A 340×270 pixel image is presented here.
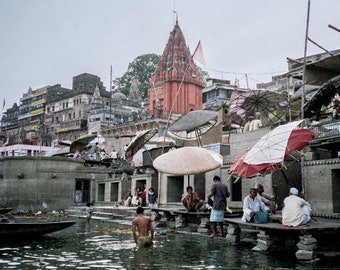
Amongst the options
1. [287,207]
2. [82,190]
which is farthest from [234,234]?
[82,190]

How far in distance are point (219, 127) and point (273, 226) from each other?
1407 cm

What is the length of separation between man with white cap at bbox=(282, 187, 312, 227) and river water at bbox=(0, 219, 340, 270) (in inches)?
31.7

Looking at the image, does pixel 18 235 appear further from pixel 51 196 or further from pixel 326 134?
pixel 51 196

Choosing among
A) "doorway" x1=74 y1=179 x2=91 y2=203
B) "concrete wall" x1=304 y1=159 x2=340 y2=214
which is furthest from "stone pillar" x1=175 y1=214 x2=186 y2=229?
"doorway" x1=74 y1=179 x2=91 y2=203

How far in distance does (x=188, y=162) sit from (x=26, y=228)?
5912 mm

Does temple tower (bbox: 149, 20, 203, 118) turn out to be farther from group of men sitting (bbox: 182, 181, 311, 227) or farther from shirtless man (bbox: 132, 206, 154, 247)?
shirtless man (bbox: 132, 206, 154, 247)

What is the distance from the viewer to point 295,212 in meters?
9.02

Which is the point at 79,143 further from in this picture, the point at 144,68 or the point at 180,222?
the point at 144,68

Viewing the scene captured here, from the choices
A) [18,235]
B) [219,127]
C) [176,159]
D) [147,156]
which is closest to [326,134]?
[176,159]

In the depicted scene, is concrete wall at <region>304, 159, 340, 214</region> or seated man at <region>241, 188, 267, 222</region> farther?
concrete wall at <region>304, 159, 340, 214</region>

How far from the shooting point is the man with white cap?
899 cm

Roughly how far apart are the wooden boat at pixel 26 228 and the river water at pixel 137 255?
9.3 inches

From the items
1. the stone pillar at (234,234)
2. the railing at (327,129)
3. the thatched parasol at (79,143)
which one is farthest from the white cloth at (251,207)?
the thatched parasol at (79,143)

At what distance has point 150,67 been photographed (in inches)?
2849
